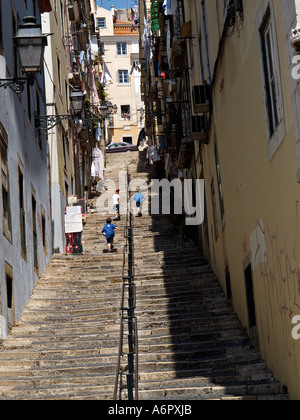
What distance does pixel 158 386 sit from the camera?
39.5 ft

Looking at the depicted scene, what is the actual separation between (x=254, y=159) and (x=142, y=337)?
14.5 feet

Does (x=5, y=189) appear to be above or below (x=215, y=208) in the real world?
above

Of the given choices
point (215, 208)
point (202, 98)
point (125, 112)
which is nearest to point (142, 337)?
point (215, 208)

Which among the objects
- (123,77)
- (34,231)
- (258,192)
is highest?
(123,77)

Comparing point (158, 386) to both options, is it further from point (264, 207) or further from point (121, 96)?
point (121, 96)

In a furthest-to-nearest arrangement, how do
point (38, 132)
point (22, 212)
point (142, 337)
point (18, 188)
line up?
point (38, 132) → point (22, 212) → point (18, 188) → point (142, 337)

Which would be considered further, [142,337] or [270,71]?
[142,337]

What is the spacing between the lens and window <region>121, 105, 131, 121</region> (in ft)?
230

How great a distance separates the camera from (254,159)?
40.5 feet

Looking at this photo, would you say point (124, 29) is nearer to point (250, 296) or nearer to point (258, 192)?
point (250, 296)

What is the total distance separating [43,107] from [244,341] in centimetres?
1214

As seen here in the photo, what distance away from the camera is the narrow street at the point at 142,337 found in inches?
477

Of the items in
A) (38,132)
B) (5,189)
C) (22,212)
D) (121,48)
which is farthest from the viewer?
(121,48)

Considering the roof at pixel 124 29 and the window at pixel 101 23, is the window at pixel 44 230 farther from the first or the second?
the window at pixel 101 23
